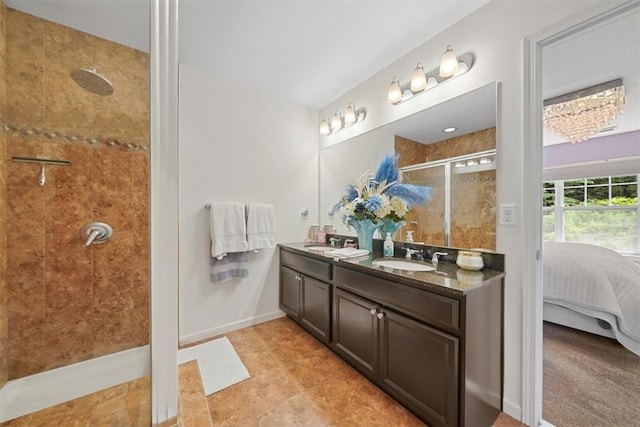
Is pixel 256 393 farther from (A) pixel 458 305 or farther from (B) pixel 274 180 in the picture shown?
(B) pixel 274 180

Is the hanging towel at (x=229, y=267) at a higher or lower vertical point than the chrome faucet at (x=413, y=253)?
lower

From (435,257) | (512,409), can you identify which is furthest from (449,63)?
(512,409)

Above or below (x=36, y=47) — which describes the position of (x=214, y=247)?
below

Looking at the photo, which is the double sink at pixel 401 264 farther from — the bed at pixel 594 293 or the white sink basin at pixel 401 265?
the bed at pixel 594 293

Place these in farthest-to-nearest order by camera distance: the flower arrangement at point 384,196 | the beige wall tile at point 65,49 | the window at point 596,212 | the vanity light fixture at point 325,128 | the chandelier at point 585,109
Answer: the window at point 596,212
the vanity light fixture at point 325,128
the chandelier at point 585,109
the flower arrangement at point 384,196
the beige wall tile at point 65,49

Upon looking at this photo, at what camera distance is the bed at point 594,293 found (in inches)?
76.1

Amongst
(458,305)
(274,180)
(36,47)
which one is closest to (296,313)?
(274,180)

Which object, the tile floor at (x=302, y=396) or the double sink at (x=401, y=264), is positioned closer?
the tile floor at (x=302, y=396)

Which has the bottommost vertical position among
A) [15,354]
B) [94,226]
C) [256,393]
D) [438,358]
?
[256,393]

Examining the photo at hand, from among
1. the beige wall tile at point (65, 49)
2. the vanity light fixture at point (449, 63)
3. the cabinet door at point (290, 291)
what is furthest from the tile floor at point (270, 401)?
the vanity light fixture at point (449, 63)

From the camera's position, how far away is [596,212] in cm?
367

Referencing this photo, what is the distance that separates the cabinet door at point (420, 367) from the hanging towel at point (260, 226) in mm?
1374

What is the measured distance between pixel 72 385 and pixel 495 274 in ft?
8.12

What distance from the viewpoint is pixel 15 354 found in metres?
1.39
